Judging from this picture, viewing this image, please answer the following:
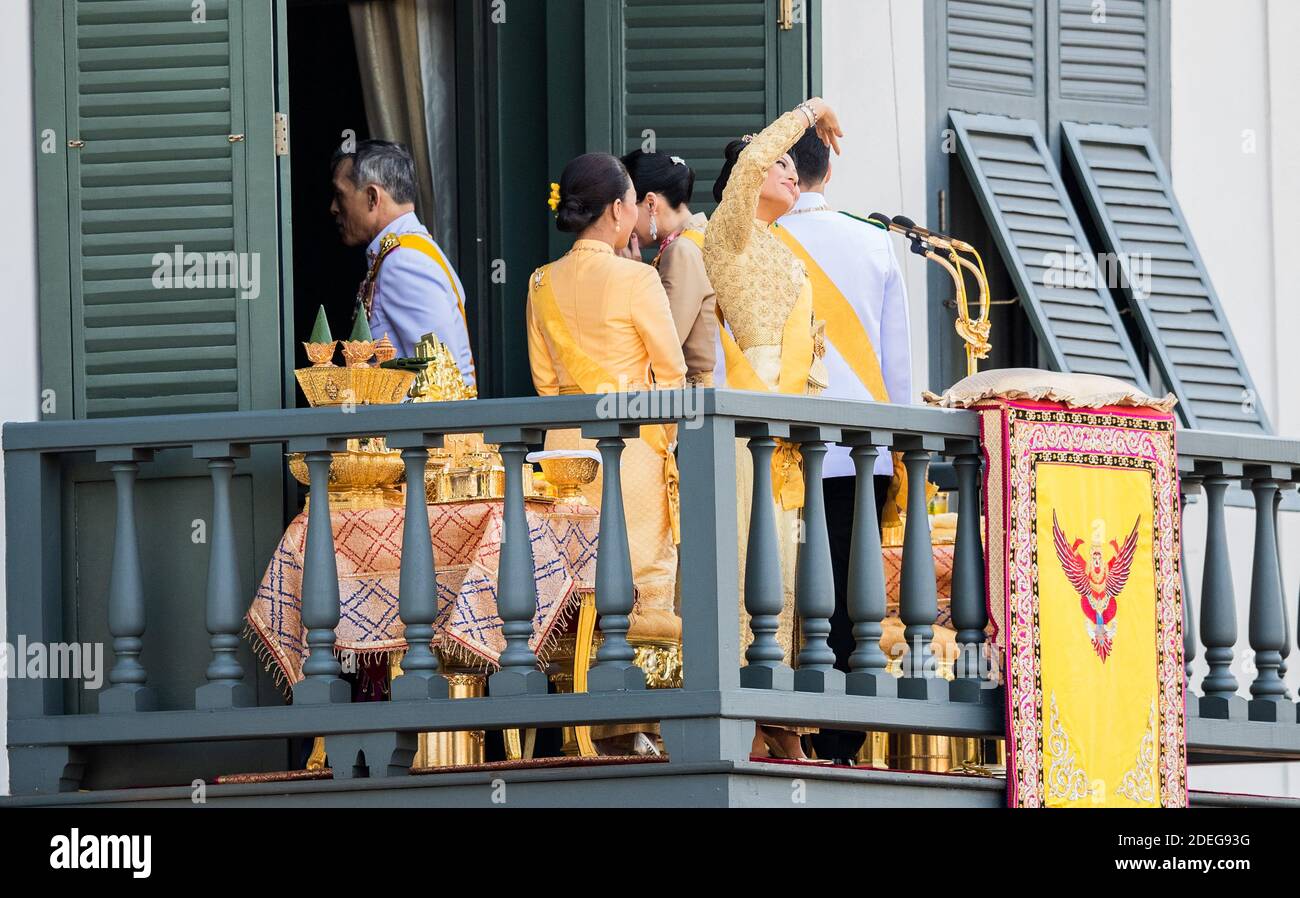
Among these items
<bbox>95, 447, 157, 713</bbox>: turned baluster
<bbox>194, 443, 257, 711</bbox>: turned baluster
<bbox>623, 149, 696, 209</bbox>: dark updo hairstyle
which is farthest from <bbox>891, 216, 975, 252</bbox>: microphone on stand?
<bbox>95, 447, 157, 713</bbox>: turned baluster

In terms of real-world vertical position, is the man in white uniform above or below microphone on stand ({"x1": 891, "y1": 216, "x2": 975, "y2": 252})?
below

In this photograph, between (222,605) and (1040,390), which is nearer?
(222,605)

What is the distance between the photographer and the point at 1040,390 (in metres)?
7.25

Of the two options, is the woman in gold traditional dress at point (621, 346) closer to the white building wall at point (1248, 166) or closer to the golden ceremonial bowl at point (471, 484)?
the golden ceremonial bowl at point (471, 484)

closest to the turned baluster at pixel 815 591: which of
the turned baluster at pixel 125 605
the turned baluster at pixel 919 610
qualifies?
the turned baluster at pixel 919 610

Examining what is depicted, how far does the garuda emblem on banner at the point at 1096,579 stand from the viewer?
725 centimetres

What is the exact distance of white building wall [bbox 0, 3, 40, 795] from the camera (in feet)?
25.0

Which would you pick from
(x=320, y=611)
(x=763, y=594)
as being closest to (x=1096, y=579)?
(x=763, y=594)

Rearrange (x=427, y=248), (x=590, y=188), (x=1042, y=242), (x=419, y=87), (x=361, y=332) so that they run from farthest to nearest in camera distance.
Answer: (x=419, y=87) < (x=1042, y=242) < (x=427, y=248) < (x=590, y=188) < (x=361, y=332)

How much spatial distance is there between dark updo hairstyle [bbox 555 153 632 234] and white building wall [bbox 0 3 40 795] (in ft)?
4.49

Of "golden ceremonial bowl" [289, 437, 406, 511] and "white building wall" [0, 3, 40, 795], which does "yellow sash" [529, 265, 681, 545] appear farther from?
"white building wall" [0, 3, 40, 795]

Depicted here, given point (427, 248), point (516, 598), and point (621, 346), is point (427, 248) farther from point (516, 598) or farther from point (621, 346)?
point (516, 598)

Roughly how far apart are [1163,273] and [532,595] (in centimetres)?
398
